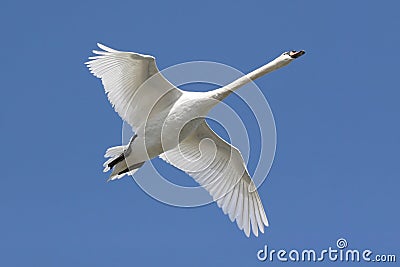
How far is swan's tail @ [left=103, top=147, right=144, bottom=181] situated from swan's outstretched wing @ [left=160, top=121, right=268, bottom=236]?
181 centimetres

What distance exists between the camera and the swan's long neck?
23.9m

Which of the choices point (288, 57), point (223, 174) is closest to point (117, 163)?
point (223, 174)

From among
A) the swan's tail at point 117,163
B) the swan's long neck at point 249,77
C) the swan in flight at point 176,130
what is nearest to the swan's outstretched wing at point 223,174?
the swan in flight at point 176,130

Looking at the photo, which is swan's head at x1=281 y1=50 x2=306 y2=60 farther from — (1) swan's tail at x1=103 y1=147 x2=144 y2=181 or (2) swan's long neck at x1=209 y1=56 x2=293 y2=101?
(1) swan's tail at x1=103 y1=147 x2=144 y2=181

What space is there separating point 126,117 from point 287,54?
4929 mm

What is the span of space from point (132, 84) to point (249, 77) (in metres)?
3.31

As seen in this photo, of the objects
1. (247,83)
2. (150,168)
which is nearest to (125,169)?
(150,168)

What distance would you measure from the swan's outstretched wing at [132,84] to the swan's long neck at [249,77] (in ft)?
4.15

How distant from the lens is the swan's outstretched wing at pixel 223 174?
27078mm

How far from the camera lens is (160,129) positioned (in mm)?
24672

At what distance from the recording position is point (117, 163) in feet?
84.2

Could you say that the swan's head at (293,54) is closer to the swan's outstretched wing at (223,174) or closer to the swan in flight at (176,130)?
the swan in flight at (176,130)

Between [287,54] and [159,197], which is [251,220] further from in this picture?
[287,54]

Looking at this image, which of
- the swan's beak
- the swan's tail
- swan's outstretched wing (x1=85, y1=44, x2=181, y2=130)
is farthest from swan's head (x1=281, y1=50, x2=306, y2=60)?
the swan's tail
